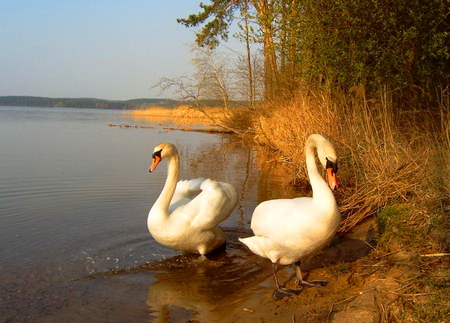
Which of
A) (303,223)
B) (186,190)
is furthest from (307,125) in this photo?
(303,223)

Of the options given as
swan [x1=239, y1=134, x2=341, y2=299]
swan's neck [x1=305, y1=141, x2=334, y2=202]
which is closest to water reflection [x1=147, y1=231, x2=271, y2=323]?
swan [x1=239, y1=134, x2=341, y2=299]

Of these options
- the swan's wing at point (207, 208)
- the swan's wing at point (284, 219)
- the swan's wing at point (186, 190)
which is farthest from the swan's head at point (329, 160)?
the swan's wing at point (186, 190)

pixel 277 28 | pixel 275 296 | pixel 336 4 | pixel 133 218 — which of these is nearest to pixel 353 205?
pixel 275 296

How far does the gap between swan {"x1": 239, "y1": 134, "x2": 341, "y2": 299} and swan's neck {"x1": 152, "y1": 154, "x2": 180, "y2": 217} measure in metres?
1.56

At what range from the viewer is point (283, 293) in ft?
16.7

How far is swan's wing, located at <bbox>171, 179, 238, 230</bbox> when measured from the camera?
6551mm

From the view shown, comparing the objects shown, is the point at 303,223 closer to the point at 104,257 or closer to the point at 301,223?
the point at 301,223

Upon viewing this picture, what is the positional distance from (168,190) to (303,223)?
2.64m

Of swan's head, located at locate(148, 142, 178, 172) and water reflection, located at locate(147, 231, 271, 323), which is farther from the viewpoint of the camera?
swan's head, located at locate(148, 142, 178, 172)

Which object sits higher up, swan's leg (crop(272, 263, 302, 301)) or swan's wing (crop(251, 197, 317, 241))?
swan's wing (crop(251, 197, 317, 241))

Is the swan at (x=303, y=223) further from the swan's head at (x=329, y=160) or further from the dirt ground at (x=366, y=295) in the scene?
the dirt ground at (x=366, y=295)

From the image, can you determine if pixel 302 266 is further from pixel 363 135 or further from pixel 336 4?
pixel 336 4

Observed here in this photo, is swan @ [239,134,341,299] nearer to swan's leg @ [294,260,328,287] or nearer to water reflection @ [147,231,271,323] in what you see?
swan's leg @ [294,260,328,287]

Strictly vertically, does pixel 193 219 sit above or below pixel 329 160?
below
